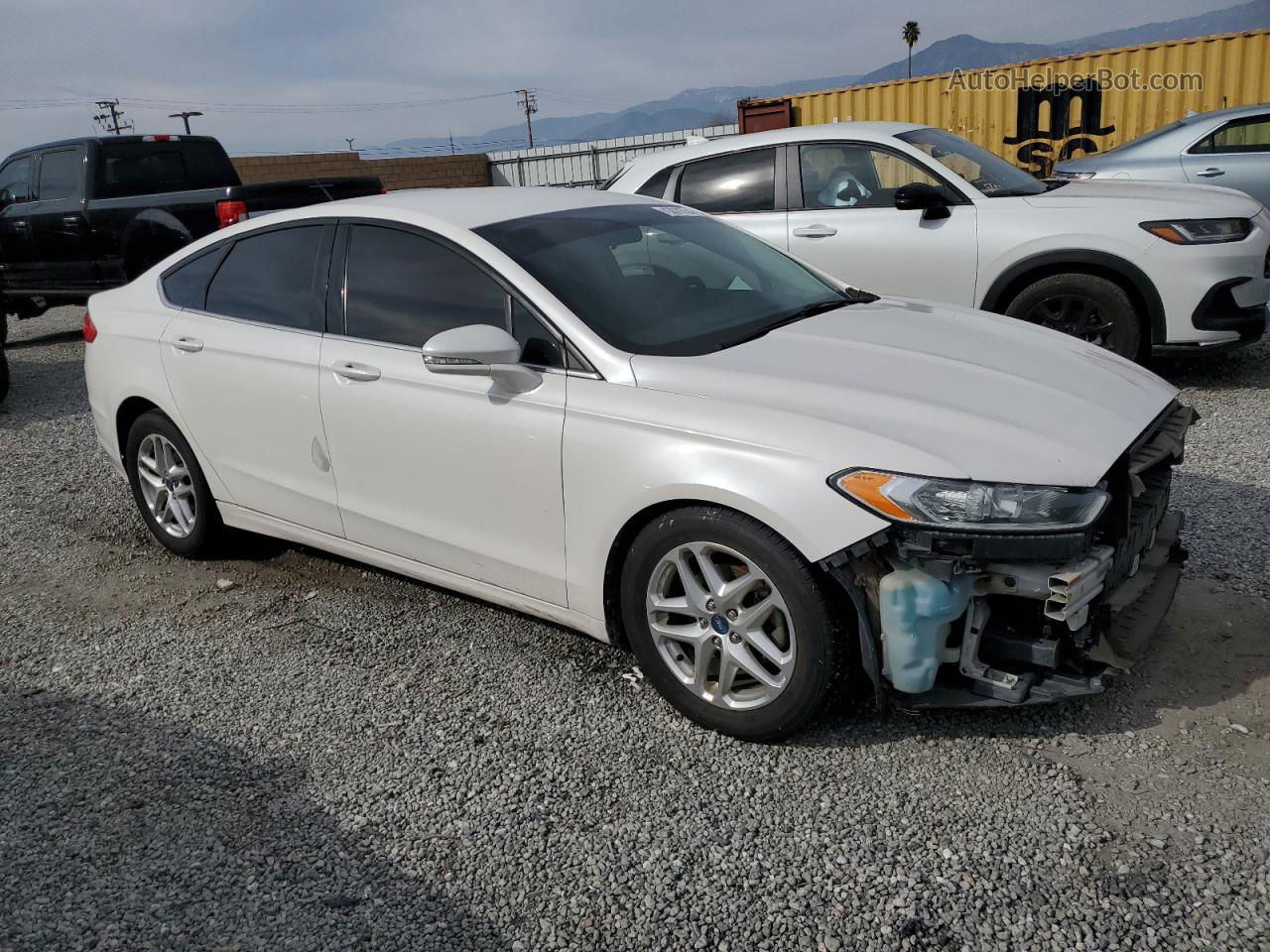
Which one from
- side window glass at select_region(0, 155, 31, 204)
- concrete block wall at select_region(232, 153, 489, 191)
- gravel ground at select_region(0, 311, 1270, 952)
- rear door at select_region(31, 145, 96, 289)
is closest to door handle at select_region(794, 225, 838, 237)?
gravel ground at select_region(0, 311, 1270, 952)

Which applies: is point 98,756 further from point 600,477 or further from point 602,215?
point 602,215

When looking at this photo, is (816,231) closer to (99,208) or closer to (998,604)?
(998,604)

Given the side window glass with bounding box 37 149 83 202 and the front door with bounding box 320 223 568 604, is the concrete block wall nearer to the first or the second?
the side window glass with bounding box 37 149 83 202

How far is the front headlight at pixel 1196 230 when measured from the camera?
6141mm

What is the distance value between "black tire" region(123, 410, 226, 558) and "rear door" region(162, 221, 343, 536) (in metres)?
0.15

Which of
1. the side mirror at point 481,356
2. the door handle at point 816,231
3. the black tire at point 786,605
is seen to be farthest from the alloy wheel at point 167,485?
the door handle at point 816,231

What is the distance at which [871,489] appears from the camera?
105 inches

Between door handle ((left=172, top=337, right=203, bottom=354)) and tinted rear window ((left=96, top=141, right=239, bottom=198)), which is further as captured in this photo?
tinted rear window ((left=96, top=141, right=239, bottom=198))

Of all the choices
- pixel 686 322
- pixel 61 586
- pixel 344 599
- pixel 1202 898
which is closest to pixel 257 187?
pixel 61 586

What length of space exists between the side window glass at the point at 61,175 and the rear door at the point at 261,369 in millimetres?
7455

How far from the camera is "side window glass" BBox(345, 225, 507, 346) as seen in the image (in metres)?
3.51

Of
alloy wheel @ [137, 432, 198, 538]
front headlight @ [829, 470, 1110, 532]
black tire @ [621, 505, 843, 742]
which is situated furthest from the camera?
alloy wheel @ [137, 432, 198, 538]

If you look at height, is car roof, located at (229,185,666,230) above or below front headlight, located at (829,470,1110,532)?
above
